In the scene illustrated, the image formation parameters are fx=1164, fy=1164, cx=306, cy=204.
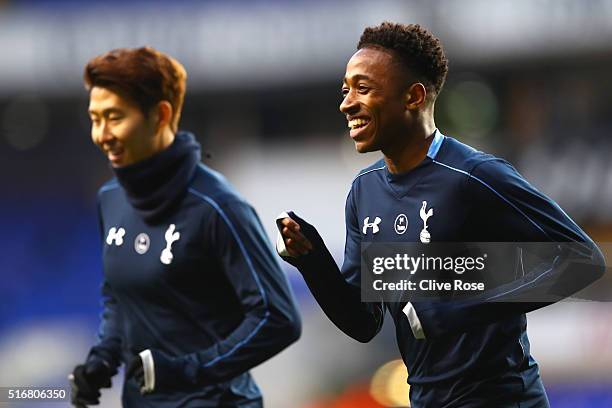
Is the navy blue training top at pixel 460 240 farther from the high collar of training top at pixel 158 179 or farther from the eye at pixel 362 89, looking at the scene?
the high collar of training top at pixel 158 179

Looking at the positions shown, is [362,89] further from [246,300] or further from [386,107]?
[246,300]

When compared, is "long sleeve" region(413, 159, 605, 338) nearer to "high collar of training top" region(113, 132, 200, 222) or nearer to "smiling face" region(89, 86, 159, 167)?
"high collar of training top" region(113, 132, 200, 222)

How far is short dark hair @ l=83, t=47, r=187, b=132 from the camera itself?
4752 mm

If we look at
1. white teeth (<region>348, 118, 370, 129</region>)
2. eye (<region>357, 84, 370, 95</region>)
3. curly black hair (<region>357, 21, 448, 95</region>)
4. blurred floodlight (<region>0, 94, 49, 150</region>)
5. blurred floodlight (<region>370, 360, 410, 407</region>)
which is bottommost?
blurred floodlight (<region>370, 360, 410, 407</region>)

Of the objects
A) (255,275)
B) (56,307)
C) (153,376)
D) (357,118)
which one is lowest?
(56,307)

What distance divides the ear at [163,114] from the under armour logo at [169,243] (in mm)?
469

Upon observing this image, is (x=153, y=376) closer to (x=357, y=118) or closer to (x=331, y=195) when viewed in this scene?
(x=357, y=118)

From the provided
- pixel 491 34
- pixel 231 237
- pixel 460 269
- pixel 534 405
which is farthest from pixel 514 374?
pixel 491 34

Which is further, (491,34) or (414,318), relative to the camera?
(491,34)

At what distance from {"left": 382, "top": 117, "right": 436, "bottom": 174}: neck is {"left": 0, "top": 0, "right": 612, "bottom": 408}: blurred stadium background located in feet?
26.6

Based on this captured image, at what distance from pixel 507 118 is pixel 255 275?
10304 mm

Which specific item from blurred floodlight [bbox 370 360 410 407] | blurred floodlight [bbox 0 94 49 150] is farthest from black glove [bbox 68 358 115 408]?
blurred floodlight [bbox 0 94 49 150]

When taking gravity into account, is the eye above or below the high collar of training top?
above

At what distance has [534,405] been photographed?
3738mm
